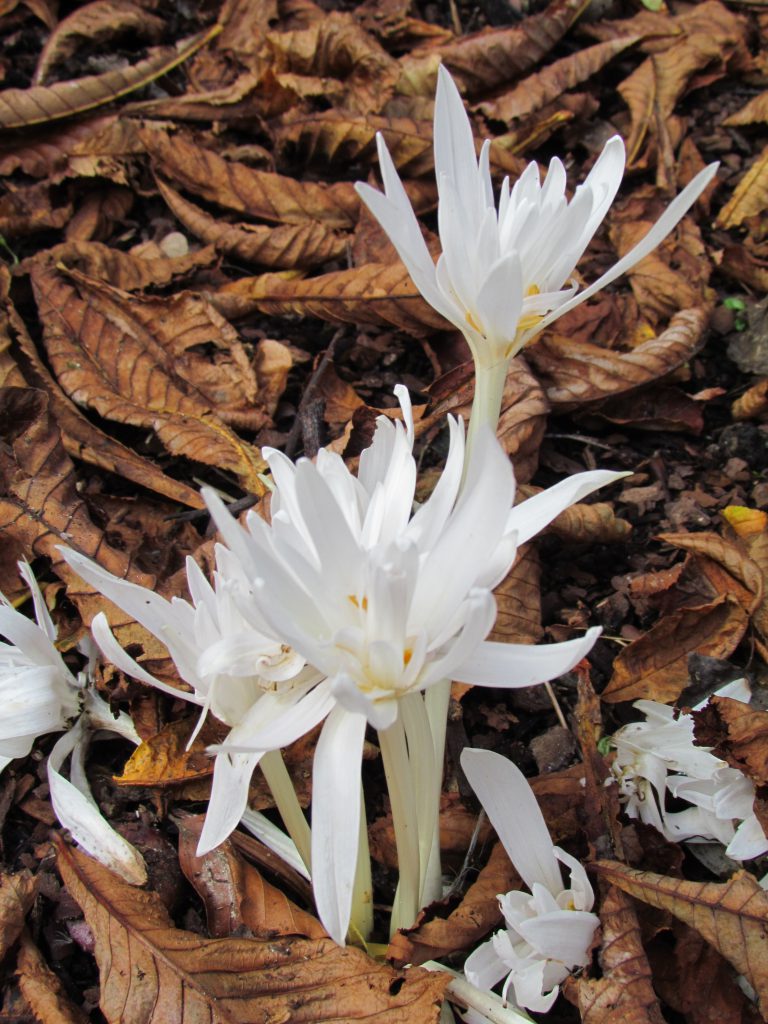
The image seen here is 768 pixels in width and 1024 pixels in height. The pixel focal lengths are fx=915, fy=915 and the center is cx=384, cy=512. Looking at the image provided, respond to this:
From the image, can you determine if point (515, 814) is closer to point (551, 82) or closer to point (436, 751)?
point (436, 751)

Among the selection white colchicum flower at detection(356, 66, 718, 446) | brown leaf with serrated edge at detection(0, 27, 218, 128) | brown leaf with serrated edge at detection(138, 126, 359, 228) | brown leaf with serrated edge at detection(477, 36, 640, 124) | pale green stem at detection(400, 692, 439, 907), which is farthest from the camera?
brown leaf with serrated edge at detection(477, 36, 640, 124)

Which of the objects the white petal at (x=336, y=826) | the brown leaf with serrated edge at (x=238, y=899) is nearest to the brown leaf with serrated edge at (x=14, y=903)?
the brown leaf with serrated edge at (x=238, y=899)

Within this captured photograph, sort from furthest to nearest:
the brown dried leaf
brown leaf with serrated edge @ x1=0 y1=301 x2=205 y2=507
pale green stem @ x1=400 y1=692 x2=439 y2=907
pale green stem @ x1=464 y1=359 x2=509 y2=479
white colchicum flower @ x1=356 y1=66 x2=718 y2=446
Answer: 1. brown leaf with serrated edge @ x1=0 y1=301 x2=205 y2=507
2. the brown dried leaf
3. pale green stem @ x1=464 y1=359 x2=509 y2=479
4. white colchicum flower @ x1=356 y1=66 x2=718 y2=446
5. pale green stem @ x1=400 y1=692 x2=439 y2=907

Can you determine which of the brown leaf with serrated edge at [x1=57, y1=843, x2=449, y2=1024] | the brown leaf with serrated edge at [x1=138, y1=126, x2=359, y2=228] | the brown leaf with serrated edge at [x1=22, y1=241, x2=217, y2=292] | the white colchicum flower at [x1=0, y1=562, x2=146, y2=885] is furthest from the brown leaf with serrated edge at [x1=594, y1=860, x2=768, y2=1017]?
the brown leaf with serrated edge at [x1=138, y1=126, x2=359, y2=228]

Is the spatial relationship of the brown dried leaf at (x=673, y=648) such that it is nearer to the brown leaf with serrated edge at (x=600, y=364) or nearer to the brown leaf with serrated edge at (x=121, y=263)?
the brown leaf with serrated edge at (x=600, y=364)

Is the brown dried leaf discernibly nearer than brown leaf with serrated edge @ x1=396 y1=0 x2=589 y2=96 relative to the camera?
Yes

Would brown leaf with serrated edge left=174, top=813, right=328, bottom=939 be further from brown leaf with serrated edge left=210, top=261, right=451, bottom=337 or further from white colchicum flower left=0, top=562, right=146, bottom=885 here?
brown leaf with serrated edge left=210, top=261, right=451, bottom=337
